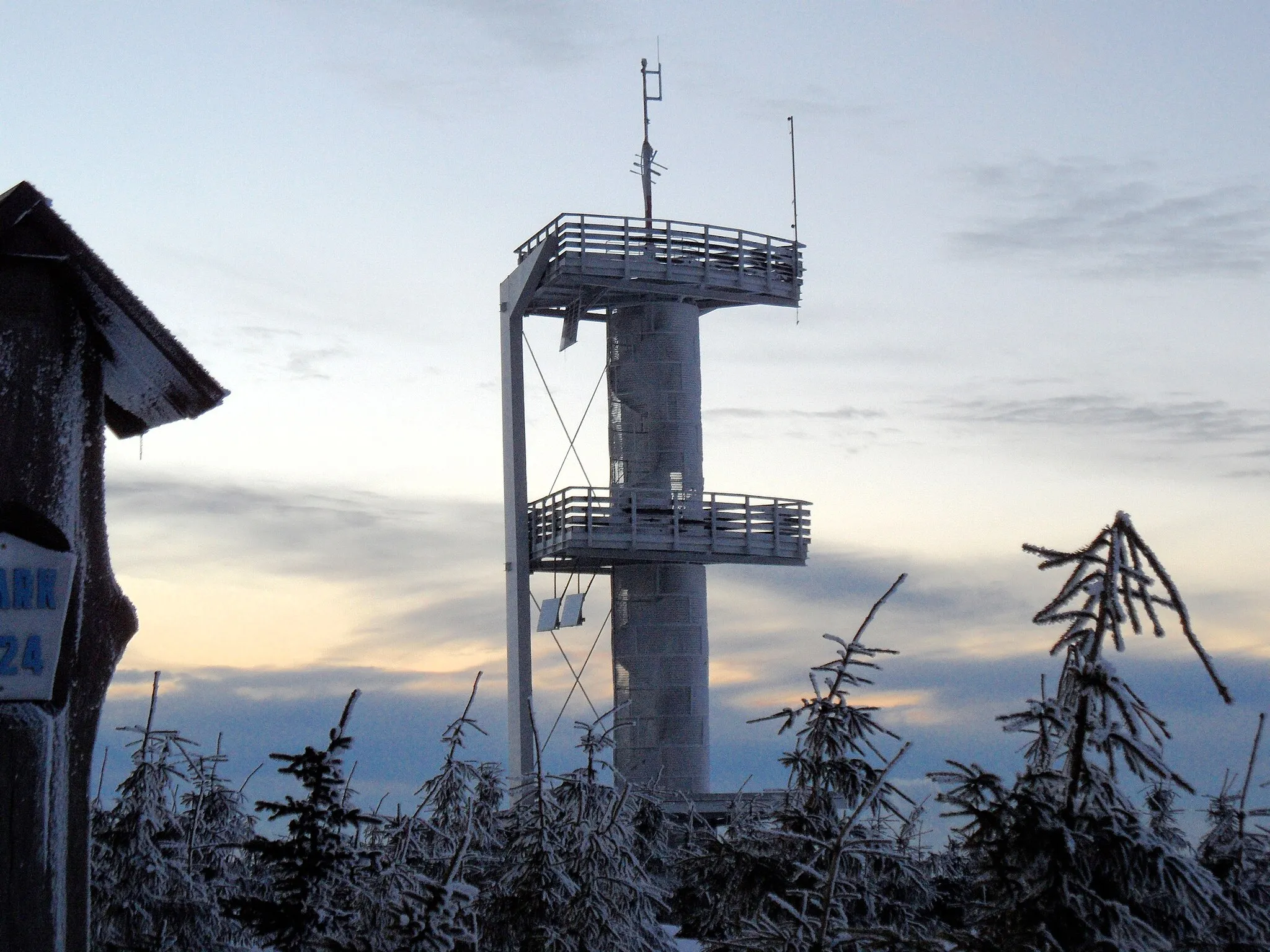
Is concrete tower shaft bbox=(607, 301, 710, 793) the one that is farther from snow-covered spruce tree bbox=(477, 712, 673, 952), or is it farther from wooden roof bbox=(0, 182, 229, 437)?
wooden roof bbox=(0, 182, 229, 437)

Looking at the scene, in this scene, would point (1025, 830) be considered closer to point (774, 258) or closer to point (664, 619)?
point (664, 619)

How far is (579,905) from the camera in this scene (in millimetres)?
14188

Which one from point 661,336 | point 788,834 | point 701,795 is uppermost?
point 661,336

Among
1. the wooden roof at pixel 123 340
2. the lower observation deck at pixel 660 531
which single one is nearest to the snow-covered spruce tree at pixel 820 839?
the wooden roof at pixel 123 340

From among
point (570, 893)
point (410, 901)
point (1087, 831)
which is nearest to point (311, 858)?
point (410, 901)

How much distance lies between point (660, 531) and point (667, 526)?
0.74ft

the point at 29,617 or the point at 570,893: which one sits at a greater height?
the point at 29,617

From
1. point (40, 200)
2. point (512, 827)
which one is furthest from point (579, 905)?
point (40, 200)

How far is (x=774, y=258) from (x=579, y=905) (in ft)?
91.1

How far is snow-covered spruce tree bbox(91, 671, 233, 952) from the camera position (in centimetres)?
1608

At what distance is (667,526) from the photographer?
37.0 m

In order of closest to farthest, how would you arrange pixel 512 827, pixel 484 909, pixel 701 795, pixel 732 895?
pixel 732 895 → pixel 484 909 → pixel 512 827 → pixel 701 795

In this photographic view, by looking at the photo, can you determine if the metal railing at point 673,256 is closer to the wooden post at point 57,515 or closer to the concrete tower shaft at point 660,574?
the concrete tower shaft at point 660,574

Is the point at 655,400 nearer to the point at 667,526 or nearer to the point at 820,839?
the point at 667,526
